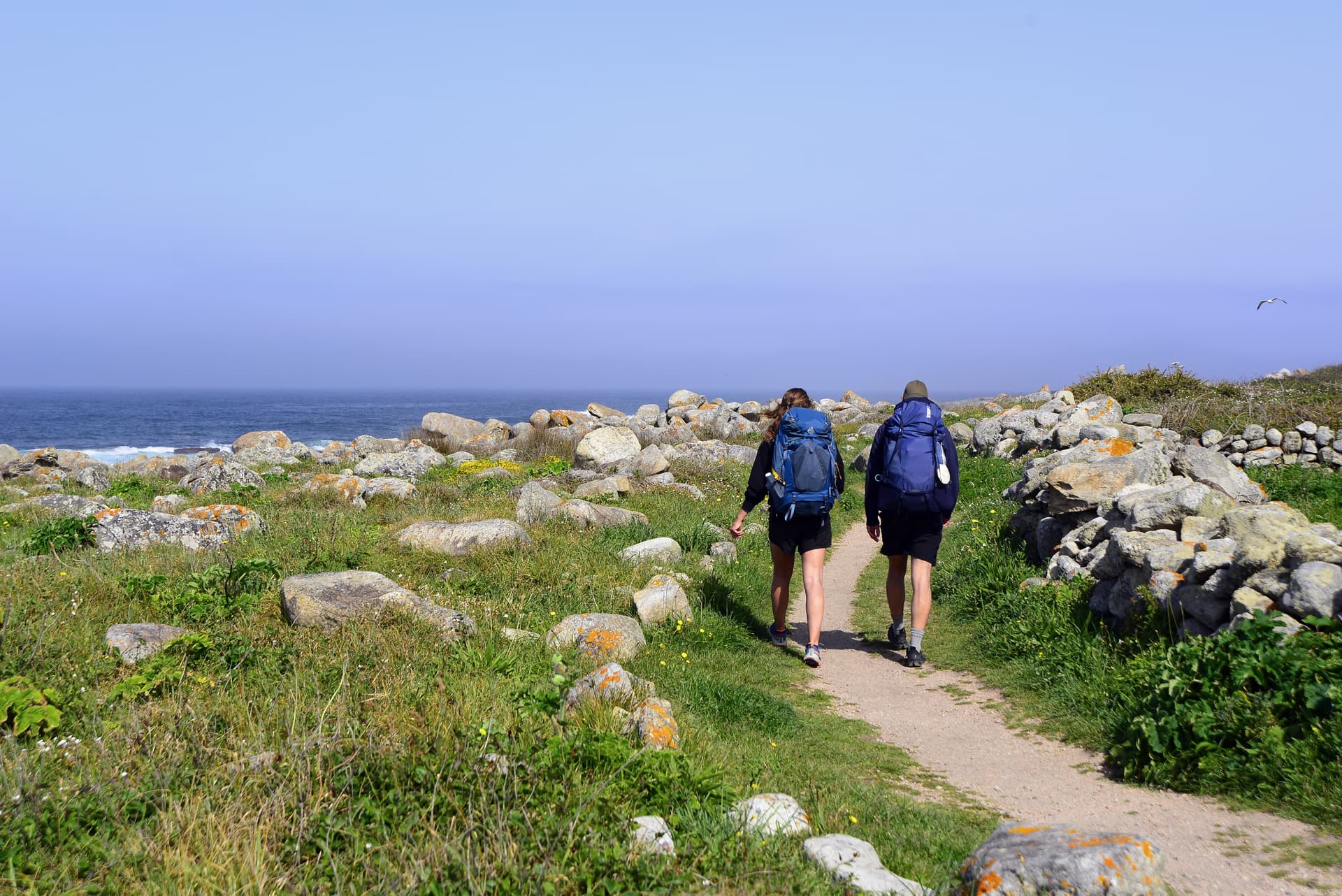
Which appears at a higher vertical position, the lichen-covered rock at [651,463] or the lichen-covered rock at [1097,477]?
the lichen-covered rock at [1097,477]

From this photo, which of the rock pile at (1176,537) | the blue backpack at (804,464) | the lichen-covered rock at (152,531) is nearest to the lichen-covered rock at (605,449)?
the lichen-covered rock at (152,531)

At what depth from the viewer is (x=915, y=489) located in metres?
7.49

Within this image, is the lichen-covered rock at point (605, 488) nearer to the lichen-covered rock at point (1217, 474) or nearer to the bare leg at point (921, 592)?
the bare leg at point (921, 592)

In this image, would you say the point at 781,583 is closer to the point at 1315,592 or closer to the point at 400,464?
the point at 1315,592

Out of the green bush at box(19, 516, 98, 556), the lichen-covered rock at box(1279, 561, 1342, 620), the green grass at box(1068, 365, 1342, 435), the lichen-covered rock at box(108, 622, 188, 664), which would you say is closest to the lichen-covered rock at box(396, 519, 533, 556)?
the lichen-covered rock at box(108, 622, 188, 664)

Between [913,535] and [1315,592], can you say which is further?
[913,535]

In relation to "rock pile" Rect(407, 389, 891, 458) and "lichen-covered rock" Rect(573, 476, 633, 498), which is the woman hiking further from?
"rock pile" Rect(407, 389, 891, 458)

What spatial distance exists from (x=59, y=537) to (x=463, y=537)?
15.9 feet

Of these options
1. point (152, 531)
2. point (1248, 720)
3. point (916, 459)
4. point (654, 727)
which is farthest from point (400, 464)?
point (1248, 720)

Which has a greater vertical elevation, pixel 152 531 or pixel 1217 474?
pixel 1217 474

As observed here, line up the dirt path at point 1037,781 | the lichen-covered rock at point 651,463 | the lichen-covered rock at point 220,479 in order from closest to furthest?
1. the dirt path at point 1037,781
2. the lichen-covered rock at point 651,463
3. the lichen-covered rock at point 220,479

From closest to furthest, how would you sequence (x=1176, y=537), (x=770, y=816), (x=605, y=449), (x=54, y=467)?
(x=770, y=816)
(x=1176, y=537)
(x=605, y=449)
(x=54, y=467)

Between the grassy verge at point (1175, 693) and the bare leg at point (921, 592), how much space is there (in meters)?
Answer: 0.55

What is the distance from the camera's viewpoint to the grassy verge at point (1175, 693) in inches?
180
